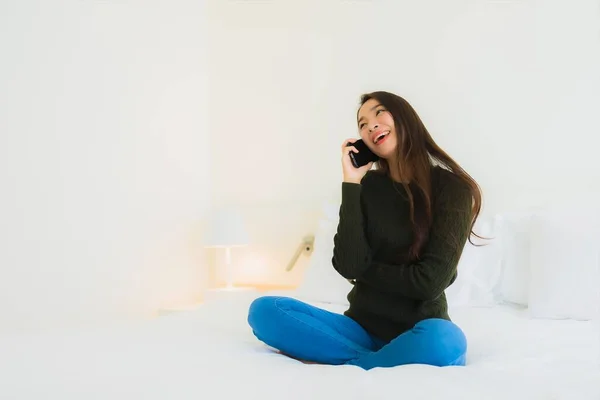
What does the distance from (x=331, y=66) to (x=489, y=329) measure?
1897mm

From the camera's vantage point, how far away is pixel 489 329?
5.52ft

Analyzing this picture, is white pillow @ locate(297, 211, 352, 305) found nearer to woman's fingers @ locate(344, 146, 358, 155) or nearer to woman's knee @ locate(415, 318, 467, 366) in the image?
woman's fingers @ locate(344, 146, 358, 155)

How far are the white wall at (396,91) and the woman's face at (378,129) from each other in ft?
4.06

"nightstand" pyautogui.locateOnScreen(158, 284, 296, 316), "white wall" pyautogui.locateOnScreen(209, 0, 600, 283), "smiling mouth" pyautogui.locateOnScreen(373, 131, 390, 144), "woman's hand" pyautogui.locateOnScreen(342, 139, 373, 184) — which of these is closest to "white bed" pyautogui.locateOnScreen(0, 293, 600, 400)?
"woman's hand" pyautogui.locateOnScreen(342, 139, 373, 184)

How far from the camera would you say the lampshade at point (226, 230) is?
3049 millimetres

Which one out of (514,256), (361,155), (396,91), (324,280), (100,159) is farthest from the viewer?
(396,91)

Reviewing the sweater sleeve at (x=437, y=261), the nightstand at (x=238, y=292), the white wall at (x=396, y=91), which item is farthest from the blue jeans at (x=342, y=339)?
the white wall at (x=396, y=91)

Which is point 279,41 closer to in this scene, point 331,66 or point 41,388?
point 331,66

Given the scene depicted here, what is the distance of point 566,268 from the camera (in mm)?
1923

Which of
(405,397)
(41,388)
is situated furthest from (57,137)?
(405,397)

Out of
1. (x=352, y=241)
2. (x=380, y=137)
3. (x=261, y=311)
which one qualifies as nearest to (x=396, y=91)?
(x=380, y=137)

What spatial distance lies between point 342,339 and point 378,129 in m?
0.58

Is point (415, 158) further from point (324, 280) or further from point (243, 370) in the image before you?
point (324, 280)

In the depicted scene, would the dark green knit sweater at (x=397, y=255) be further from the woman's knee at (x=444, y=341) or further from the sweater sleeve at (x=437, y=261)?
the woman's knee at (x=444, y=341)
